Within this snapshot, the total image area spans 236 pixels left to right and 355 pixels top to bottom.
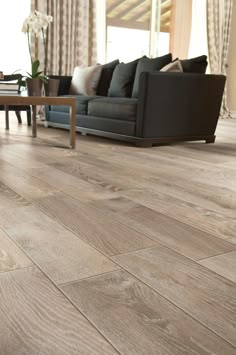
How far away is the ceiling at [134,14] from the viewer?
669 cm

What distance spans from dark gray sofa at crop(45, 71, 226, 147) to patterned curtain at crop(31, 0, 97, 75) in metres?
2.18

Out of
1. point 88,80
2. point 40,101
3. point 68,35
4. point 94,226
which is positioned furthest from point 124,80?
point 94,226

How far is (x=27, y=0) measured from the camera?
559cm

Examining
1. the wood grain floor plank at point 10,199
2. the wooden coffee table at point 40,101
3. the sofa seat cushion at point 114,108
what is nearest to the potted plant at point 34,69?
Answer: the wooden coffee table at point 40,101

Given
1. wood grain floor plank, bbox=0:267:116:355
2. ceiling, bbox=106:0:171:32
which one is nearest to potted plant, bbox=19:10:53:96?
wood grain floor plank, bbox=0:267:116:355

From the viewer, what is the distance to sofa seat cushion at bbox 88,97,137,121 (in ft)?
11.3

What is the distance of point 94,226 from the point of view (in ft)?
4.64

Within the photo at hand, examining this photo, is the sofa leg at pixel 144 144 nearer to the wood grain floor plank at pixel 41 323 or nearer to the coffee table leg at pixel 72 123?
the coffee table leg at pixel 72 123

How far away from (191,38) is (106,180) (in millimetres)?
5621

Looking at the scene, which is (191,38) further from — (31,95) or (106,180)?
(106,180)

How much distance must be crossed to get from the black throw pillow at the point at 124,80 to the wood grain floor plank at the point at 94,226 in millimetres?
2672

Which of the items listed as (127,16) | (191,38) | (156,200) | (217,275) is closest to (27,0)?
(127,16)

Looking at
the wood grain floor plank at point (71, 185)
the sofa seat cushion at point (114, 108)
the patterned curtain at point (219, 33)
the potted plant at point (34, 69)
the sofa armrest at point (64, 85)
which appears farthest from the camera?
the patterned curtain at point (219, 33)

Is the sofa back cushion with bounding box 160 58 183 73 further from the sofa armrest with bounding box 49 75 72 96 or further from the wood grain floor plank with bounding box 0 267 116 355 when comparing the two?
the wood grain floor plank with bounding box 0 267 116 355
